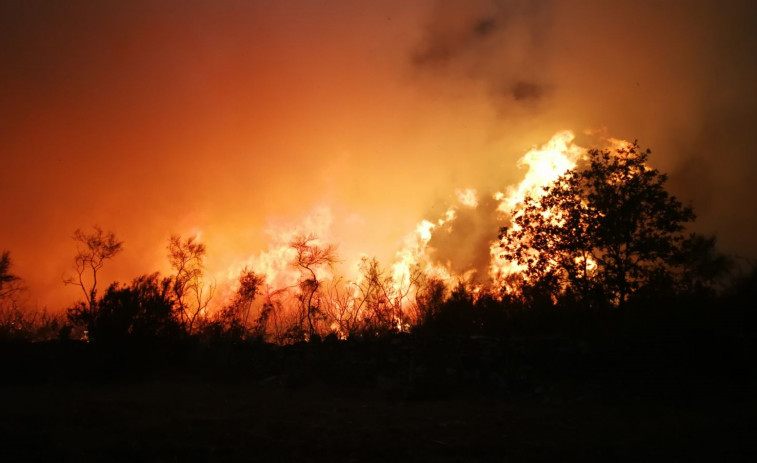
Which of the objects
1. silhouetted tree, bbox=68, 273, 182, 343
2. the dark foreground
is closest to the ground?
the dark foreground

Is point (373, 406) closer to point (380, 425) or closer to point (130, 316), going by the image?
point (380, 425)

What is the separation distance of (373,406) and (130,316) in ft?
32.0

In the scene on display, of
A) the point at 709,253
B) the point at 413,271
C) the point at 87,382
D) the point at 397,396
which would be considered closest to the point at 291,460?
the point at 397,396

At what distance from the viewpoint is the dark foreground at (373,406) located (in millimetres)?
6312

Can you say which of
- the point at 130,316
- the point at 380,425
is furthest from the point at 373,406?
the point at 130,316

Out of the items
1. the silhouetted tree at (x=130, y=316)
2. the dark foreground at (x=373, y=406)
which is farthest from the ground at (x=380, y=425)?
the silhouetted tree at (x=130, y=316)

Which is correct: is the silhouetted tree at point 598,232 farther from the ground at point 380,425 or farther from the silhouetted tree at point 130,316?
the silhouetted tree at point 130,316

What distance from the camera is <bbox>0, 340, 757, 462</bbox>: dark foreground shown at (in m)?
6.31

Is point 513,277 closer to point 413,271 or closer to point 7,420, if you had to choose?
point 413,271

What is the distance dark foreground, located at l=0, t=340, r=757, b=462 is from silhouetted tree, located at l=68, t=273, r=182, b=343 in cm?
87

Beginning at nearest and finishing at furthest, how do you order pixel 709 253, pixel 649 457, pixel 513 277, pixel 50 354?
1. pixel 649 457
2. pixel 50 354
3. pixel 709 253
4. pixel 513 277

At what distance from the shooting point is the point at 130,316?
1571cm

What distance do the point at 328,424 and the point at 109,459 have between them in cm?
349

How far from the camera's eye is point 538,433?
301 inches
